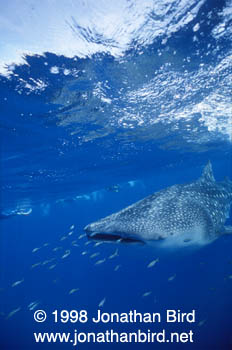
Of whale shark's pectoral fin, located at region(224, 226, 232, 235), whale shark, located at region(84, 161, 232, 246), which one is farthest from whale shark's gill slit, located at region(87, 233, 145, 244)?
whale shark's pectoral fin, located at region(224, 226, 232, 235)

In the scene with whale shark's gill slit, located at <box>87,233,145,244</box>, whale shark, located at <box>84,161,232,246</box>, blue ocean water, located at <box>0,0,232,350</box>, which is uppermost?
blue ocean water, located at <box>0,0,232,350</box>

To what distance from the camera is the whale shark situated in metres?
3.85

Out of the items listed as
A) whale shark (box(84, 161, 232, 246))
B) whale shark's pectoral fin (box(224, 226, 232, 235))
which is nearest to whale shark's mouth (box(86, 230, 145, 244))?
whale shark (box(84, 161, 232, 246))

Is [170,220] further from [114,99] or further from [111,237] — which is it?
[114,99]

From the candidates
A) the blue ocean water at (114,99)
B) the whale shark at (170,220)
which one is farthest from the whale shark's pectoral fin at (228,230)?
the blue ocean water at (114,99)

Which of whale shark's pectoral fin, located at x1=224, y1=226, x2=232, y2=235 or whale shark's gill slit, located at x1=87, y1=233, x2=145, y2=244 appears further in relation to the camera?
whale shark's pectoral fin, located at x1=224, y1=226, x2=232, y2=235

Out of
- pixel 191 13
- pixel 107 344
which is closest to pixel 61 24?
pixel 191 13

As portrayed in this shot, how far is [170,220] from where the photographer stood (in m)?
4.44

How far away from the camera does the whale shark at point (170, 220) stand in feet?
12.6

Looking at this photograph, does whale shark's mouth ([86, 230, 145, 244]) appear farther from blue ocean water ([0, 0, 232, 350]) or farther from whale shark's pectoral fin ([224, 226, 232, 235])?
whale shark's pectoral fin ([224, 226, 232, 235])

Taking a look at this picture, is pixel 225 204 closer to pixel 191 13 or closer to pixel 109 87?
pixel 191 13

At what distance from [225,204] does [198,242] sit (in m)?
2.82

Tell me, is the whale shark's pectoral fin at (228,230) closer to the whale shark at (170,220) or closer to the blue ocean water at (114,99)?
the whale shark at (170,220)

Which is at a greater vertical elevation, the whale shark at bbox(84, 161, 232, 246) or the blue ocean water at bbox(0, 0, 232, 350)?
the blue ocean water at bbox(0, 0, 232, 350)
